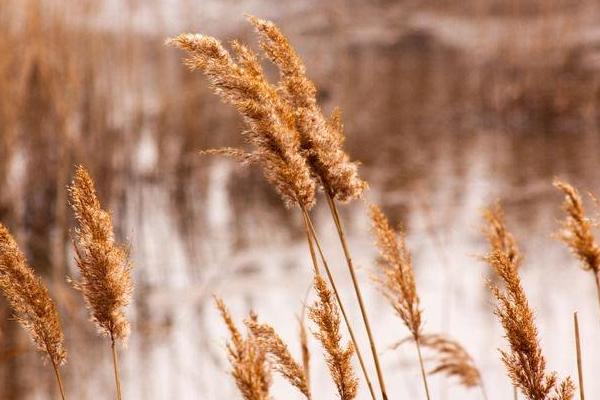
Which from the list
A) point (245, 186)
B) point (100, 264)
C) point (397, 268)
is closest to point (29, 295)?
point (100, 264)

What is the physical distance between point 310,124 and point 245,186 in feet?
15.5

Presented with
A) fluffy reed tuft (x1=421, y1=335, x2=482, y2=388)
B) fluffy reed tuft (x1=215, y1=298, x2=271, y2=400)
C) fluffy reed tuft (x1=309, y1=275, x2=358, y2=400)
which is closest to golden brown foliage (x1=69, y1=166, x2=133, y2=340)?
fluffy reed tuft (x1=215, y1=298, x2=271, y2=400)

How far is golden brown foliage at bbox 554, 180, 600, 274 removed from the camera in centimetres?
111

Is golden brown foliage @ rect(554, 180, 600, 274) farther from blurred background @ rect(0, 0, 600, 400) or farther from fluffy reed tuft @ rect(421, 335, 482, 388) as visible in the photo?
fluffy reed tuft @ rect(421, 335, 482, 388)

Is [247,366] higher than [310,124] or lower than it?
lower

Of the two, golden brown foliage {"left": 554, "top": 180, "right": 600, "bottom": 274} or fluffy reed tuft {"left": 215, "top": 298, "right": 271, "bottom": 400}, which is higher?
golden brown foliage {"left": 554, "top": 180, "right": 600, "bottom": 274}

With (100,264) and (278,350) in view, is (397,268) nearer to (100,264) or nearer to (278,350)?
(278,350)

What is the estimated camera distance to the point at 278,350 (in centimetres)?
→ 106

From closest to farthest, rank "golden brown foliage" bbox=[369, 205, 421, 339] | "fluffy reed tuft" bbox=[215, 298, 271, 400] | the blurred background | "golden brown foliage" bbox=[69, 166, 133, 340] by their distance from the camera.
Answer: "fluffy reed tuft" bbox=[215, 298, 271, 400] < "golden brown foliage" bbox=[69, 166, 133, 340] < "golden brown foliage" bbox=[369, 205, 421, 339] < the blurred background

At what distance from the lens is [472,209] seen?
5.00 metres

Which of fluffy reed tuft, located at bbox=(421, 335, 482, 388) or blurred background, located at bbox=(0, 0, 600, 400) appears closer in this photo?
fluffy reed tuft, located at bbox=(421, 335, 482, 388)

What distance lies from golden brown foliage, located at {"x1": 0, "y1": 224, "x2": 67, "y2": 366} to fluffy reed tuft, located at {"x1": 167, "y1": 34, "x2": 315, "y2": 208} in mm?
297

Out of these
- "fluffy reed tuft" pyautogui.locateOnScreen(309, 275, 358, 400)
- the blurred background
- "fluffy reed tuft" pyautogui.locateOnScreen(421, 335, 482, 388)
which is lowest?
"fluffy reed tuft" pyautogui.locateOnScreen(309, 275, 358, 400)

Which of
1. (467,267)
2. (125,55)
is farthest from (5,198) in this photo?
(467,267)
